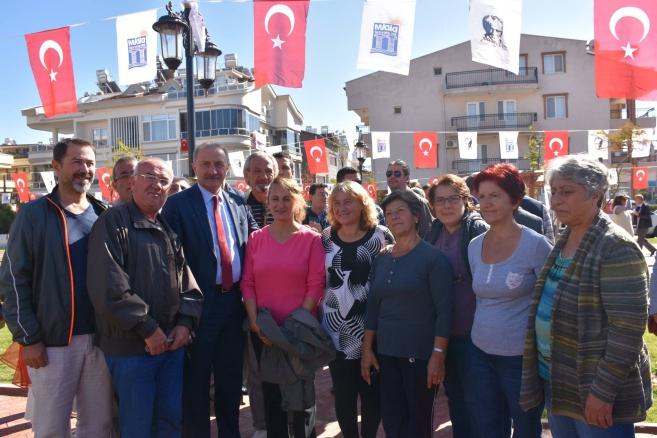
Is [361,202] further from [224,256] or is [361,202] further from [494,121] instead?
[494,121]

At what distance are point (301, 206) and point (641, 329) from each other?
7.81 feet

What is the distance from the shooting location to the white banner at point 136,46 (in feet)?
25.9

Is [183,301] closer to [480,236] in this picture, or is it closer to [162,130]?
[480,236]

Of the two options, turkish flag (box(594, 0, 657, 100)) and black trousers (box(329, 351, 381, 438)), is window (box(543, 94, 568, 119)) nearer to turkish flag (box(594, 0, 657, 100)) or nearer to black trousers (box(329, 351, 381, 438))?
turkish flag (box(594, 0, 657, 100))

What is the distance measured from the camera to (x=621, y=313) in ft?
7.75

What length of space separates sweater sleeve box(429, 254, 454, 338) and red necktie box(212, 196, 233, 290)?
151 centimetres

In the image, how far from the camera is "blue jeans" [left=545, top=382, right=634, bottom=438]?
250cm

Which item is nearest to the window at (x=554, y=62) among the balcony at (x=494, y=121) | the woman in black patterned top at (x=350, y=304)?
the balcony at (x=494, y=121)

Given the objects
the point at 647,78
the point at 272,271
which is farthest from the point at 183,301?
the point at 647,78

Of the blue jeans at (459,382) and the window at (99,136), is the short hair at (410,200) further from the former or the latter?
the window at (99,136)

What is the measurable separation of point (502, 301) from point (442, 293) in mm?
432

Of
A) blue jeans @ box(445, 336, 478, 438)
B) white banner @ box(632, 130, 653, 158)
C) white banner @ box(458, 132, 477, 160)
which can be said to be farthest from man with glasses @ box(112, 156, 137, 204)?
white banner @ box(632, 130, 653, 158)

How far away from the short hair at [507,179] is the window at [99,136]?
45357mm

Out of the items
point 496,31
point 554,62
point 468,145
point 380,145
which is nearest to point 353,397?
point 496,31
